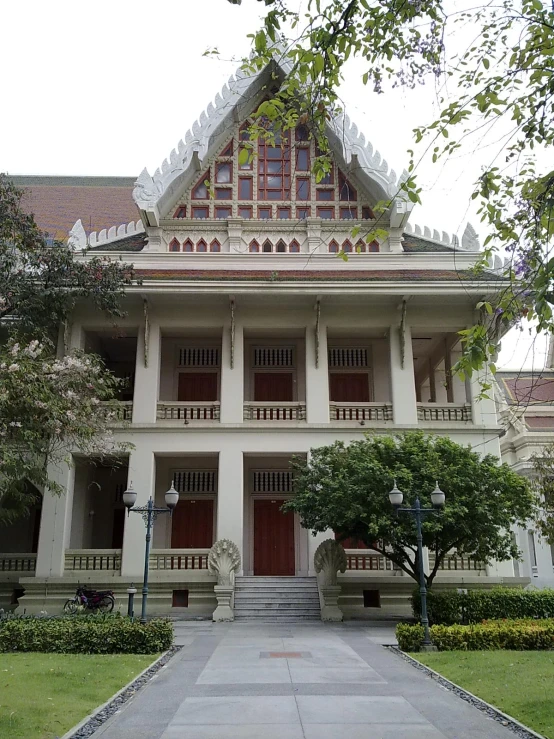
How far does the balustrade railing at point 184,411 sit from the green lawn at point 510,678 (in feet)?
36.4

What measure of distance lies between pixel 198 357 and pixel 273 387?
9.00 ft

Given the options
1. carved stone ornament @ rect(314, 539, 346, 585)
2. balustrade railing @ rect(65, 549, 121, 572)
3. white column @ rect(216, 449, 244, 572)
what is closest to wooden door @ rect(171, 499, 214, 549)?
white column @ rect(216, 449, 244, 572)

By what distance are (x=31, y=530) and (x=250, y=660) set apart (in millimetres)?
14734

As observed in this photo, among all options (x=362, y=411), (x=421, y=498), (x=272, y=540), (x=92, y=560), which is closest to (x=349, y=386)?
(x=362, y=411)

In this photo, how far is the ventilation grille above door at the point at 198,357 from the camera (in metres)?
23.3

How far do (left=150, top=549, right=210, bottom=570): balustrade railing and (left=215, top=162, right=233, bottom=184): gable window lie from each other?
12.4 m

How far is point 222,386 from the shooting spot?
826 inches

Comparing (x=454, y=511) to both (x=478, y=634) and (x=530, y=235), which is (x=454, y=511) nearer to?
(x=478, y=634)

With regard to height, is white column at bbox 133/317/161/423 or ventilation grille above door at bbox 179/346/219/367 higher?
ventilation grille above door at bbox 179/346/219/367

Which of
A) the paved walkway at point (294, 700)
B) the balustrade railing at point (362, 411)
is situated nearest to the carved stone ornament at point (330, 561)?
the balustrade railing at point (362, 411)

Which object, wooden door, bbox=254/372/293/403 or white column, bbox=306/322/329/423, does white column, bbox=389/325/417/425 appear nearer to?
white column, bbox=306/322/329/423

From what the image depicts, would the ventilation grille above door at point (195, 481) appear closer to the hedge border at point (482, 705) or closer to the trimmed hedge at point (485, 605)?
the trimmed hedge at point (485, 605)

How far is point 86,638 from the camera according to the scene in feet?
38.7

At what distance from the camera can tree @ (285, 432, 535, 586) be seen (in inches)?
617
